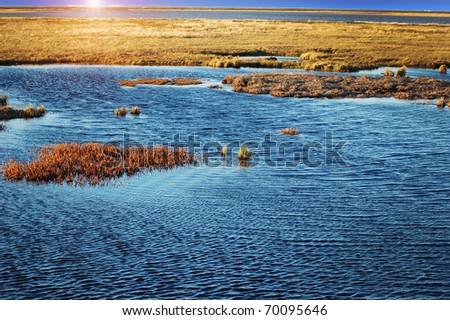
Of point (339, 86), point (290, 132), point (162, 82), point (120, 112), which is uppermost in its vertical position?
point (162, 82)

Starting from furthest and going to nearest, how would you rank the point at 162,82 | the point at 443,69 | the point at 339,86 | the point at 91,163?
the point at 443,69 < the point at 162,82 < the point at 339,86 < the point at 91,163

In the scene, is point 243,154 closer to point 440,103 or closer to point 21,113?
point 21,113

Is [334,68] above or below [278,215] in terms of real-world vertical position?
above

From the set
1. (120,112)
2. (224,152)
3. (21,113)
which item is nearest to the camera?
(224,152)

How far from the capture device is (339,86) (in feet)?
176

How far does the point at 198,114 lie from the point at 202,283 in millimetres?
26409

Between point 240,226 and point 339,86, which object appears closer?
point 240,226

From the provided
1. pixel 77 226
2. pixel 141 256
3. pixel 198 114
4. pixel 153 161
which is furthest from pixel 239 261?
pixel 198 114

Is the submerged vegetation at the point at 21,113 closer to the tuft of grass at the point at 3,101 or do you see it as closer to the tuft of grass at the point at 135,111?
the tuft of grass at the point at 3,101

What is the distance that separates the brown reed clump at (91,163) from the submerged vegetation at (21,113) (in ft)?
36.5

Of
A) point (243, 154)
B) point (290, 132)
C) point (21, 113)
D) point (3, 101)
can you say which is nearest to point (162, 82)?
point (3, 101)

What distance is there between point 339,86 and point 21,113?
28171mm

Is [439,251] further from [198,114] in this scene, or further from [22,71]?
[22,71]

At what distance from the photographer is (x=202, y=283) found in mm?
15859
